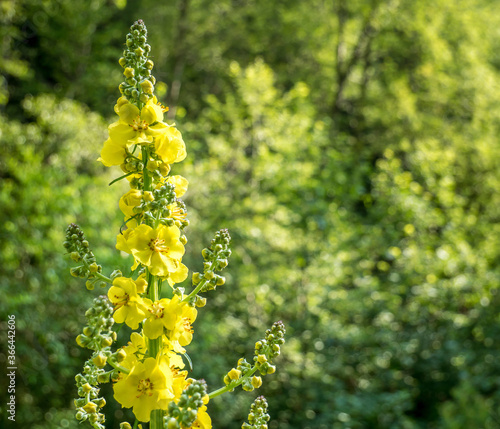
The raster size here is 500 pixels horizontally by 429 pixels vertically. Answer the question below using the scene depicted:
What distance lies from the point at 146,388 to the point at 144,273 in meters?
0.23

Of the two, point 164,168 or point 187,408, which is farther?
point 164,168

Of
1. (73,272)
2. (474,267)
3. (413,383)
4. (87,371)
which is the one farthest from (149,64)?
(474,267)

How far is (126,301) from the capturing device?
1010 mm

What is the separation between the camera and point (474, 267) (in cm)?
590

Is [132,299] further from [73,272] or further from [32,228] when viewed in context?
[32,228]

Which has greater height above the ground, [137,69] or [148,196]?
[137,69]

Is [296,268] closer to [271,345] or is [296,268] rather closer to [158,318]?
[271,345]

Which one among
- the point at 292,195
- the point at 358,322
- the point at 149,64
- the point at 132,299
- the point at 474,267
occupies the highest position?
the point at 292,195

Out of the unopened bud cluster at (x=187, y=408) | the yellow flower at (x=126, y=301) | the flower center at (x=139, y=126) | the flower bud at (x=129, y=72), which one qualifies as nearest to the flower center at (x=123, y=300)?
the yellow flower at (x=126, y=301)

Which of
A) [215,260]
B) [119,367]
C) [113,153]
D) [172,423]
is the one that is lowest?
[172,423]

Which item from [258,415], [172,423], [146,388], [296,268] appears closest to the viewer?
[172,423]

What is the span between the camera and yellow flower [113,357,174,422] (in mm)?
974

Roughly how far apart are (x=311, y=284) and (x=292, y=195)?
3.70ft

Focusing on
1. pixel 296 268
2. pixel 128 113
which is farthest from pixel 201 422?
pixel 296 268
